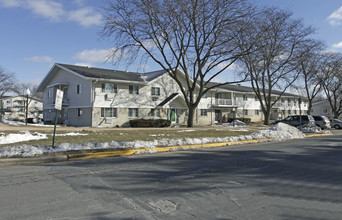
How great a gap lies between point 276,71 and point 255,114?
1475cm

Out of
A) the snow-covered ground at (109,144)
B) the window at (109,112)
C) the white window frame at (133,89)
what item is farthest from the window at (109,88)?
the snow-covered ground at (109,144)

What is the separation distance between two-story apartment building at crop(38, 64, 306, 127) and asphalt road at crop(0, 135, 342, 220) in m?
22.7

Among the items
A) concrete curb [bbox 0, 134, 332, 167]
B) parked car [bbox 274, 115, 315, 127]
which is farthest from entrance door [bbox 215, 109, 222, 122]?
concrete curb [bbox 0, 134, 332, 167]

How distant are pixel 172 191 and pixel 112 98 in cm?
2686

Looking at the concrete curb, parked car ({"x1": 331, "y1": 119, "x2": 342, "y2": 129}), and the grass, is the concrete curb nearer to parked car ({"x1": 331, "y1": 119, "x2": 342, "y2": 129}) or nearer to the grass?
the grass

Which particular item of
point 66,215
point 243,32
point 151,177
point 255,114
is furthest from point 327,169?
point 255,114

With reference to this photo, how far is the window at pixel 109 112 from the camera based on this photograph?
3108 cm

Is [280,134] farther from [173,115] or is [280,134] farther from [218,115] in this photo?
[218,115]

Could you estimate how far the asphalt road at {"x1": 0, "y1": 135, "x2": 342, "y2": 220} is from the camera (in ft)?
14.6

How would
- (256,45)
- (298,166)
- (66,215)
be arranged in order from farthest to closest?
(256,45) → (298,166) → (66,215)

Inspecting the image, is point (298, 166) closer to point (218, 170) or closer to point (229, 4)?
point (218, 170)

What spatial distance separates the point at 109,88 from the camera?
31.5m

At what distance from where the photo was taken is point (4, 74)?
2335 inches

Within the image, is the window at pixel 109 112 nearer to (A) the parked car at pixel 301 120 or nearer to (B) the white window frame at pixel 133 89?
(B) the white window frame at pixel 133 89
